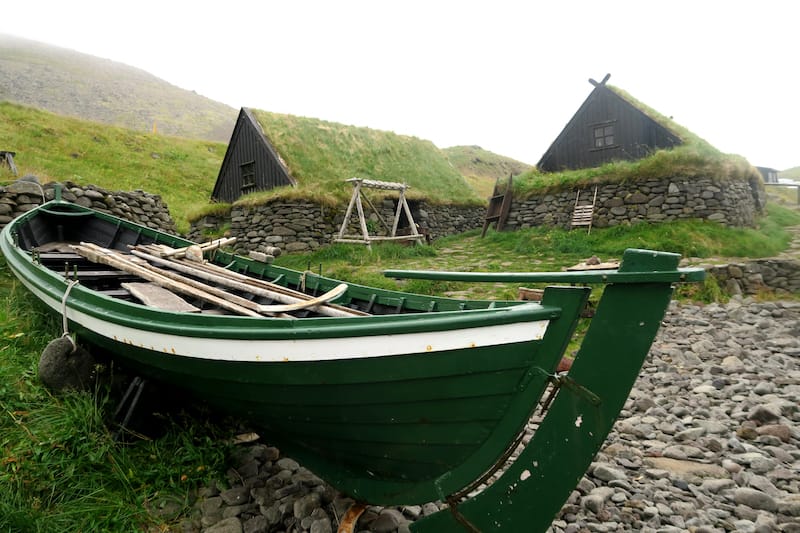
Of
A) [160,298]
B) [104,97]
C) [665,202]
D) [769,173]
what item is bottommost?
[160,298]

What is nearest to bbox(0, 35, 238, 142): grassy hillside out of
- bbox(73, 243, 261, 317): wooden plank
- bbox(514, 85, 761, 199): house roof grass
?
bbox(514, 85, 761, 199): house roof grass

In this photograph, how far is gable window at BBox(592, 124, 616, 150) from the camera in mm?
16609

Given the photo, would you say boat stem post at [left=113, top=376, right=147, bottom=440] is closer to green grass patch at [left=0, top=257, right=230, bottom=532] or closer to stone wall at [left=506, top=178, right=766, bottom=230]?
green grass patch at [left=0, top=257, right=230, bottom=532]

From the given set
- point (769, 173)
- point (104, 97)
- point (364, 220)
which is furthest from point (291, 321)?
point (104, 97)

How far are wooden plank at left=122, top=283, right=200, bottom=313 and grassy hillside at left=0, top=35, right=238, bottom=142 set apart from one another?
6018 cm

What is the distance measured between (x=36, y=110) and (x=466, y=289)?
3246 cm

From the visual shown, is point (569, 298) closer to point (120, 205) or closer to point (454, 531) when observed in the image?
point (454, 531)

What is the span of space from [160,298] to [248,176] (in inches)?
562

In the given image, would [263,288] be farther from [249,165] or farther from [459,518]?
[249,165]

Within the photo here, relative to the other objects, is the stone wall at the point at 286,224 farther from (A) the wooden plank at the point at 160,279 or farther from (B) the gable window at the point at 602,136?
(A) the wooden plank at the point at 160,279

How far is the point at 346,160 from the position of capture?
1770cm

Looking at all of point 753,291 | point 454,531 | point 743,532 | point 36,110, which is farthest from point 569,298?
point 36,110

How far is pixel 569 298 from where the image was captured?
1.98 meters

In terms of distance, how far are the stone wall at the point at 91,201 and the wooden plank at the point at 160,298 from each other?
24.5 feet
